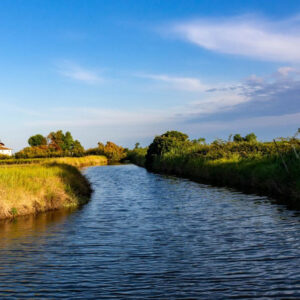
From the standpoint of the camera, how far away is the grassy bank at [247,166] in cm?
2371

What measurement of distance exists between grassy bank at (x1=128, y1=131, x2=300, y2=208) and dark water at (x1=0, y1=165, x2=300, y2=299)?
4.11 metres

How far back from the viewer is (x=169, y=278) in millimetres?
9391

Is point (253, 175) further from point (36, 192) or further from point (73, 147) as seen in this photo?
point (73, 147)

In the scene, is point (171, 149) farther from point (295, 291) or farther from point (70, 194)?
point (295, 291)

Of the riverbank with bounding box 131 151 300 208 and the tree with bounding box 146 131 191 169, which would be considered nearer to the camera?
the riverbank with bounding box 131 151 300 208

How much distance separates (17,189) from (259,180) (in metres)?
17.6

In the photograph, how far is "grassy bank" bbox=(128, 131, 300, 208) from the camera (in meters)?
23.7

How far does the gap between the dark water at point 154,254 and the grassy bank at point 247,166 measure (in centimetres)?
411

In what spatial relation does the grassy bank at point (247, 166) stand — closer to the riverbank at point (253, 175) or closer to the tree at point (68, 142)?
the riverbank at point (253, 175)

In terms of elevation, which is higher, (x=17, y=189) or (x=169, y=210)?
(x=17, y=189)

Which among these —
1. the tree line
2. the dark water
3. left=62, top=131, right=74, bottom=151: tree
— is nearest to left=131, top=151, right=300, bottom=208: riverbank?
the dark water

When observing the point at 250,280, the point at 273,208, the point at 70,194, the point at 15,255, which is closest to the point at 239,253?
the point at 250,280

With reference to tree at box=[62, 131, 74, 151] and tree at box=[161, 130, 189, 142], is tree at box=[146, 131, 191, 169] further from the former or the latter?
tree at box=[62, 131, 74, 151]

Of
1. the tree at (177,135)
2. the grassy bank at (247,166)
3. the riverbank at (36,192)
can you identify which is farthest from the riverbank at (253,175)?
the tree at (177,135)
